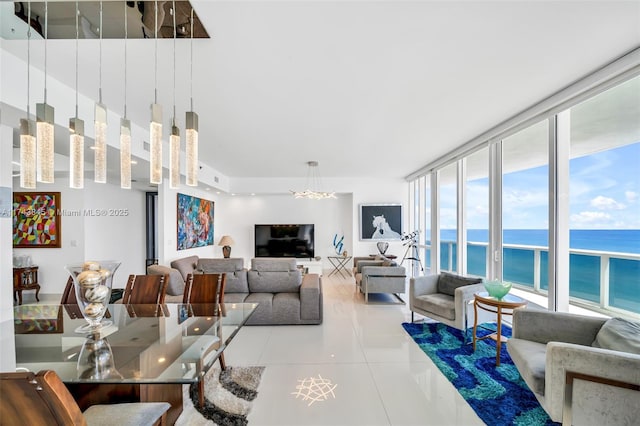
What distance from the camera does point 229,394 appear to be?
213cm

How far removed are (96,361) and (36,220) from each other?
5527mm

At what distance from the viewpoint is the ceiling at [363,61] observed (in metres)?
1.59

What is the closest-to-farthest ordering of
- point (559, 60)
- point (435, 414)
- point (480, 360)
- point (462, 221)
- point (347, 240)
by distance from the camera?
point (435, 414) < point (559, 60) < point (480, 360) < point (462, 221) < point (347, 240)

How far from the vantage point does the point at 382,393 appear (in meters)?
2.16

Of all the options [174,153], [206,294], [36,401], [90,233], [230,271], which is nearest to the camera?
[36,401]

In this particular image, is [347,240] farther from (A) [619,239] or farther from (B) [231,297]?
(A) [619,239]

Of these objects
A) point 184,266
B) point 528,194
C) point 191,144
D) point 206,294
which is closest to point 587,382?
point 191,144

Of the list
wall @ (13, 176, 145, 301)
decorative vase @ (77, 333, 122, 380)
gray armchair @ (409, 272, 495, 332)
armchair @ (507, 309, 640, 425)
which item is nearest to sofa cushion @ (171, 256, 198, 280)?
wall @ (13, 176, 145, 301)

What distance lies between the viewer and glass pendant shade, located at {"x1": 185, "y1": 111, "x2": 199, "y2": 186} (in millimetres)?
1671

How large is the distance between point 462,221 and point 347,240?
3.61m

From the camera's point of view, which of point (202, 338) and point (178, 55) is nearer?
point (202, 338)

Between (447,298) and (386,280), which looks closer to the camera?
(447,298)

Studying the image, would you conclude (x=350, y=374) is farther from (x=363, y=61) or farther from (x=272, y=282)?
(x=363, y=61)

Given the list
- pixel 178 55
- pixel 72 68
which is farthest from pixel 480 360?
pixel 72 68
